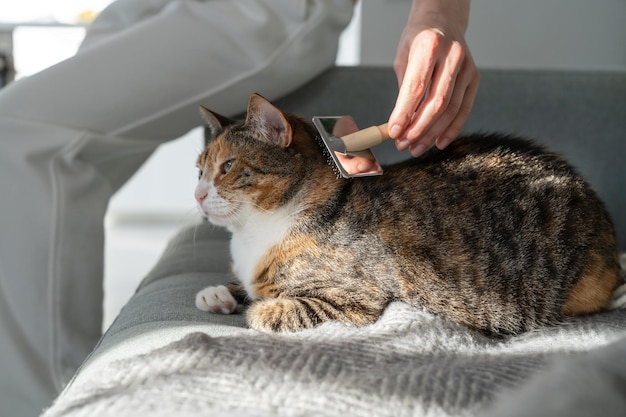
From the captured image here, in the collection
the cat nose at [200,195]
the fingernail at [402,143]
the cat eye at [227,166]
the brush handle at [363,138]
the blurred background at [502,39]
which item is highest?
the brush handle at [363,138]

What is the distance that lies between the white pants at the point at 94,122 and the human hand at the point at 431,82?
1.58 feet

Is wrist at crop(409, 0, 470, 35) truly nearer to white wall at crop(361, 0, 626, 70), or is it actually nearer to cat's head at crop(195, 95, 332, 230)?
cat's head at crop(195, 95, 332, 230)

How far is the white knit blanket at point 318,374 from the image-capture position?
0.67m

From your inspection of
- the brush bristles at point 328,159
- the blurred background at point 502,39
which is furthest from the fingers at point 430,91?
the blurred background at point 502,39

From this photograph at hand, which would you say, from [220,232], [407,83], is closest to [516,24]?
[220,232]

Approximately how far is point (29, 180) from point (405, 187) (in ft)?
2.59

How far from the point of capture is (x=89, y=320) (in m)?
1.47

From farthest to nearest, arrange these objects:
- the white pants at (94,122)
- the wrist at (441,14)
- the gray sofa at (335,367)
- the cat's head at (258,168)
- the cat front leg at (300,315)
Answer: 1. the white pants at (94,122)
2. the wrist at (441,14)
3. the cat's head at (258,168)
4. the cat front leg at (300,315)
5. the gray sofa at (335,367)

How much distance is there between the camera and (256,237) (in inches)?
45.2

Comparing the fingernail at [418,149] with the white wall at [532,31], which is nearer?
the fingernail at [418,149]

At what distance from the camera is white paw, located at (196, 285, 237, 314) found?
114cm

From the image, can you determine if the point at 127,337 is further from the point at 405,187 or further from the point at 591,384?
the point at 591,384

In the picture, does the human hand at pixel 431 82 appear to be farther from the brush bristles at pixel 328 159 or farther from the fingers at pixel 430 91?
the brush bristles at pixel 328 159

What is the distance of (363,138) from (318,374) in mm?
449
